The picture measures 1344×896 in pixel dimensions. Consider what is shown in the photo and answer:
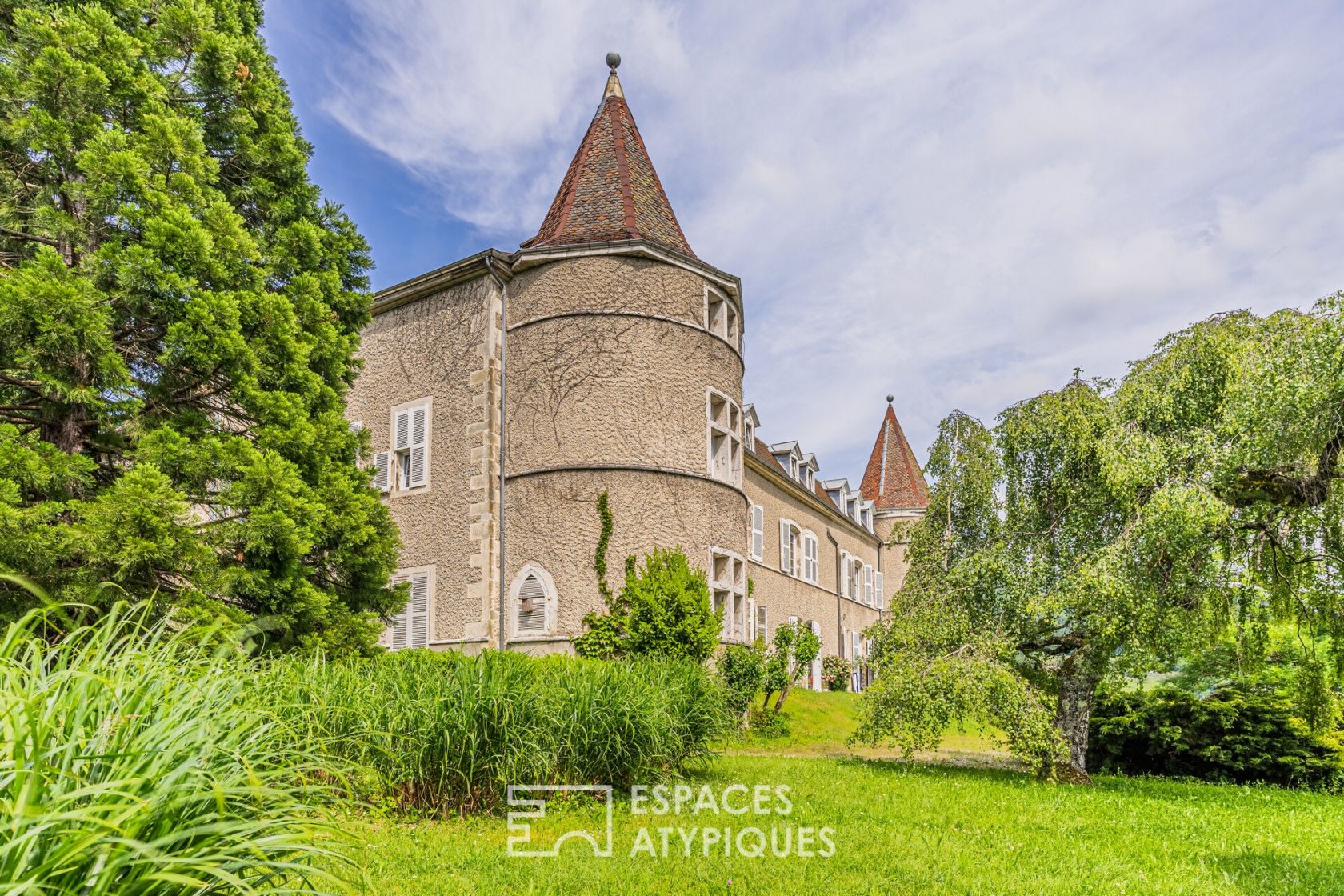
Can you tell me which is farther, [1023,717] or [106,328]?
[1023,717]

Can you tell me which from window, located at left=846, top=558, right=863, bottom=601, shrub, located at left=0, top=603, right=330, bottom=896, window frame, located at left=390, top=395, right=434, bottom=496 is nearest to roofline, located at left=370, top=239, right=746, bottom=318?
window frame, located at left=390, top=395, right=434, bottom=496

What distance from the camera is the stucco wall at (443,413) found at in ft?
51.7

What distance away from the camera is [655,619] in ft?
45.3

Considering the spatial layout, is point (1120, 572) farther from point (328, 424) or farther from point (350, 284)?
point (350, 284)

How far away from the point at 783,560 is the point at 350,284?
1679cm

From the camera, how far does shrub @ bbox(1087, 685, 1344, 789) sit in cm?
1230

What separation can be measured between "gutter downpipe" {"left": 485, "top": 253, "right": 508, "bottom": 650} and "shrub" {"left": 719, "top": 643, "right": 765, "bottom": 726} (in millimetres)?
3928

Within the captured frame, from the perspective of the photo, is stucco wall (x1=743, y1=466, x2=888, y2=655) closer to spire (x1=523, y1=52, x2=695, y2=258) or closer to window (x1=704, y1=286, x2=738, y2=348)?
window (x1=704, y1=286, x2=738, y2=348)

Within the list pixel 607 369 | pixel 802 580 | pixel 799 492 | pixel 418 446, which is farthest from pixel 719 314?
pixel 802 580

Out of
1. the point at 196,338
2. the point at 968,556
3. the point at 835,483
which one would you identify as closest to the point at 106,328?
the point at 196,338

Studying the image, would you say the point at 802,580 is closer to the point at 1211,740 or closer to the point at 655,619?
the point at 655,619

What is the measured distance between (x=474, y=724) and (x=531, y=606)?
819 centimetres

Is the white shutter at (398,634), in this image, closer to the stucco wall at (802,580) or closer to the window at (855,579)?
the stucco wall at (802,580)

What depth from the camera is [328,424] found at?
34.0 feet
